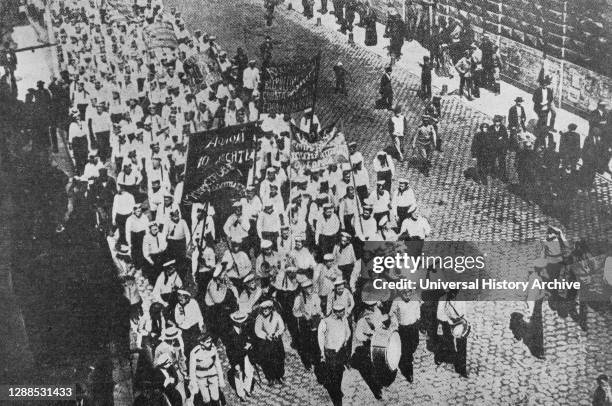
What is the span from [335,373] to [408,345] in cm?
88

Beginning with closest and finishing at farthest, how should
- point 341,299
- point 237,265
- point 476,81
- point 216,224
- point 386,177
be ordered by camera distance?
point 341,299
point 237,265
point 216,224
point 386,177
point 476,81

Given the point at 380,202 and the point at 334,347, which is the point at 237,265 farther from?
the point at 380,202

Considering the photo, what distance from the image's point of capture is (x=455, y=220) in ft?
28.9

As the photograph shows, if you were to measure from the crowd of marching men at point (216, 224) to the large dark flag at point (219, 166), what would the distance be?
124 mm

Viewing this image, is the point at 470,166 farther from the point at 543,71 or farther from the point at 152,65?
the point at 152,65

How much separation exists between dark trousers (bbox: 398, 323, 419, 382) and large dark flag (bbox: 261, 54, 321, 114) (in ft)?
10.5

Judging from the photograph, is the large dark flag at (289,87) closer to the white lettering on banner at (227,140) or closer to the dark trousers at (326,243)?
the white lettering on banner at (227,140)

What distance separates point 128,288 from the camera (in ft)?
28.0

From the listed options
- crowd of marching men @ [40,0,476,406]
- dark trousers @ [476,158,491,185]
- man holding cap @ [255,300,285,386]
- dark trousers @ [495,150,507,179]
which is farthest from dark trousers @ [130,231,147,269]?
dark trousers @ [495,150,507,179]

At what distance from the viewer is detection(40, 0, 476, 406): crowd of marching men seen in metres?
7.90

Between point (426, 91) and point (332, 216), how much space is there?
2.50 m

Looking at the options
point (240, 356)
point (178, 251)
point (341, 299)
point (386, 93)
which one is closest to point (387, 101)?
point (386, 93)

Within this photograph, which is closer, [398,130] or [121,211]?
[121,211]

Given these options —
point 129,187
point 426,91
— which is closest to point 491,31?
point 426,91
